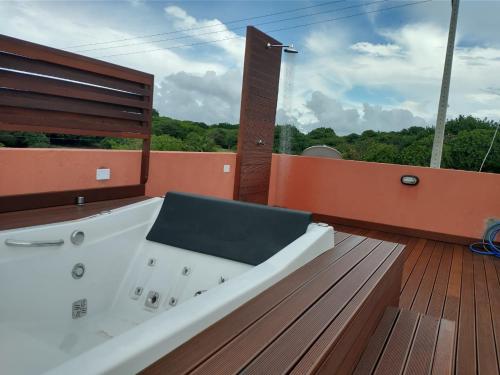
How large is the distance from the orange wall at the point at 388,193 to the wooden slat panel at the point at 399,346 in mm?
2606

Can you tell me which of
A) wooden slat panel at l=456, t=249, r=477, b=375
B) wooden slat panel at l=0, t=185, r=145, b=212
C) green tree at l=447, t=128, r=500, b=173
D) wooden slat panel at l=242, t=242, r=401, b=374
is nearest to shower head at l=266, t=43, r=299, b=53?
wooden slat panel at l=0, t=185, r=145, b=212

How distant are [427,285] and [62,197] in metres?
2.36

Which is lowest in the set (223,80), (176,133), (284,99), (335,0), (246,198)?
(246,198)

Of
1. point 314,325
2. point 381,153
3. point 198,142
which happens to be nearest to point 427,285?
point 314,325

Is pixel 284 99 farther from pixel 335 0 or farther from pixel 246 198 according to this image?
pixel 335 0

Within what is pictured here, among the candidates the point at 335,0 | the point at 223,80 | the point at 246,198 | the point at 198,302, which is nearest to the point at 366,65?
the point at 335,0

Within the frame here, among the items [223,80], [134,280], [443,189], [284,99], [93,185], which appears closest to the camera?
[134,280]

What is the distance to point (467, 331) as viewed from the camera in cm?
193

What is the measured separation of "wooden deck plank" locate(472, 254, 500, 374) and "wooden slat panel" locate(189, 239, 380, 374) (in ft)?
2.38

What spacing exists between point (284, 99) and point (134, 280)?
343 cm

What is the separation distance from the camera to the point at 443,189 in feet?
12.6

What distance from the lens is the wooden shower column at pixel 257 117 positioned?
12.1 ft

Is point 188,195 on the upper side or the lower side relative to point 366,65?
lower

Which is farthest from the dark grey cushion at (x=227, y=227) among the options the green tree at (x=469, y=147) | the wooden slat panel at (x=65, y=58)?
the green tree at (x=469, y=147)
